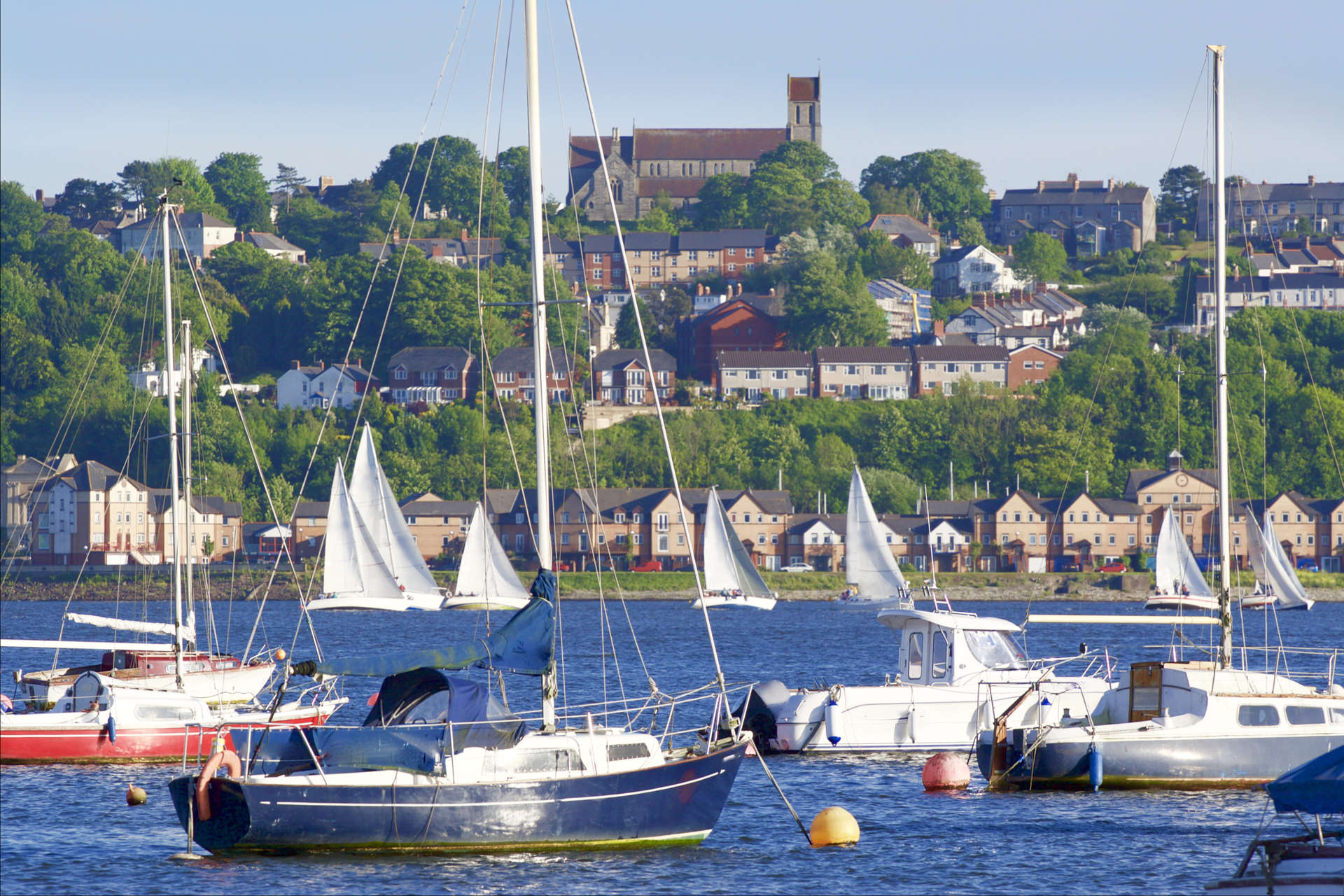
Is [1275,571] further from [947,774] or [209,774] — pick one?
[209,774]

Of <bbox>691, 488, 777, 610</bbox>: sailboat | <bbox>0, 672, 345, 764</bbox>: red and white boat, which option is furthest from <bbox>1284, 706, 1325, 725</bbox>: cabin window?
<bbox>691, 488, 777, 610</bbox>: sailboat

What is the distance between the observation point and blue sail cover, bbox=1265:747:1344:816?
1959cm

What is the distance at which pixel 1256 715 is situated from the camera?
97.2 ft

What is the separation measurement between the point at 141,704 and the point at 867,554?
42212mm

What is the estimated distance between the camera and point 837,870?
2527 centimetres

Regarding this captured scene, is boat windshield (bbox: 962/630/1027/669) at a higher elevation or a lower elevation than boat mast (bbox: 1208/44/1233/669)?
lower

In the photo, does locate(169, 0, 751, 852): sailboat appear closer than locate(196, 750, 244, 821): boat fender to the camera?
Yes

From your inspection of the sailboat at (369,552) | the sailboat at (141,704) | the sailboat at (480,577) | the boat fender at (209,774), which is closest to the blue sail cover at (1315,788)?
the boat fender at (209,774)

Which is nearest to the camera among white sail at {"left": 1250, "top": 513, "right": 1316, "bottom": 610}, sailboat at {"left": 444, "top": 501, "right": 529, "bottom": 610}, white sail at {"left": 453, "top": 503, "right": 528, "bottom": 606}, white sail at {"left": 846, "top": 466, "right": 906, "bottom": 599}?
white sail at {"left": 1250, "top": 513, "right": 1316, "bottom": 610}

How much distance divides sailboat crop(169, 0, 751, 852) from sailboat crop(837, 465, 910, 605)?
48.2 meters

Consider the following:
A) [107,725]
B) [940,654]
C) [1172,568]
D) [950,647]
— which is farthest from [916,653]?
[1172,568]

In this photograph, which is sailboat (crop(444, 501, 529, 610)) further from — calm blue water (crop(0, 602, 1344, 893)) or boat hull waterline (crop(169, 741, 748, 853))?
boat hull waterline (crop(169, 741, 748, 853))

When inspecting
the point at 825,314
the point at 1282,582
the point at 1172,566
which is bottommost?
the point at 1172,566

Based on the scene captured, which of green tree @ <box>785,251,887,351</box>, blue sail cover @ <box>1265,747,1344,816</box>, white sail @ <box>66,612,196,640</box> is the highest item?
green tree @ <box>785,251,887,351</box>
